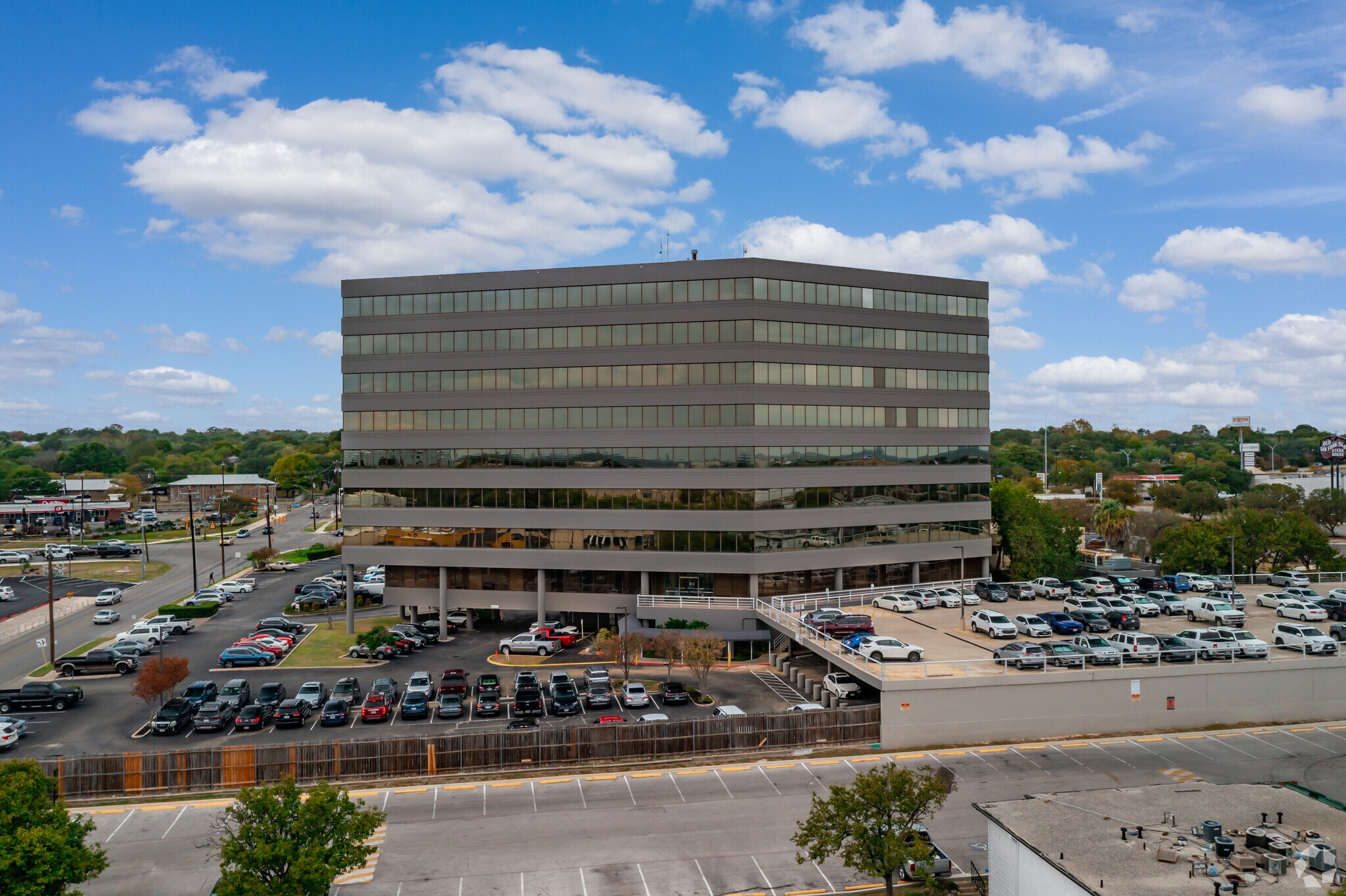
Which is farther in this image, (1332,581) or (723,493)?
(1332,581)

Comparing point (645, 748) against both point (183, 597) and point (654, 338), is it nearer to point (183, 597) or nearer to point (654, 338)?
point (654, 338)

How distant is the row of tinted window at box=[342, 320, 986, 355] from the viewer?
196ft

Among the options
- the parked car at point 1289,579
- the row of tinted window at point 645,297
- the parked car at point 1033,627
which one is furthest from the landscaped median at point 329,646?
the parked car at point 1289,579

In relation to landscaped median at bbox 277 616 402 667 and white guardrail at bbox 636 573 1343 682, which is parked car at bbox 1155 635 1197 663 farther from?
landscaped median at bbox 277 616 402 667

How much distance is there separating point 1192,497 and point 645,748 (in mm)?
109151

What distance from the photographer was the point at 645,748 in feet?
119

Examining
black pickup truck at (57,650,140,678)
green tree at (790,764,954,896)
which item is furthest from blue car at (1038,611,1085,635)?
black pickup truck at (57,650,140,678)

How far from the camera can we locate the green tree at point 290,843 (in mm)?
19766

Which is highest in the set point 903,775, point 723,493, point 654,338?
point 654,338

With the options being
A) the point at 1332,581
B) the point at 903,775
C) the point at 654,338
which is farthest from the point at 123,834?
the point at 1332,581

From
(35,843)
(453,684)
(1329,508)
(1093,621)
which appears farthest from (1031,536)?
(35,843)

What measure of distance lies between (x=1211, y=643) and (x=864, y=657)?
61.7 feet

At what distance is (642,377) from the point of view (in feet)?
199

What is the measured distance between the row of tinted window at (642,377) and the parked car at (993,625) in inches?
820
